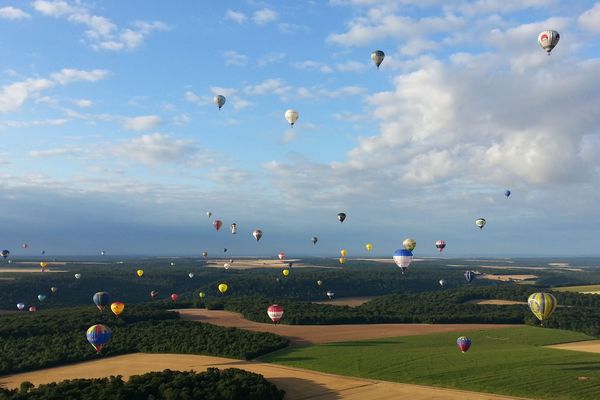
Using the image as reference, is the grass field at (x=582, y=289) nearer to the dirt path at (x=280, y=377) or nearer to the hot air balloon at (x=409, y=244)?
the hot air balloon at (x=409, y=244)

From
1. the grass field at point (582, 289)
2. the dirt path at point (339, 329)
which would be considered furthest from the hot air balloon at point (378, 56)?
the grass field at point (582, 289)

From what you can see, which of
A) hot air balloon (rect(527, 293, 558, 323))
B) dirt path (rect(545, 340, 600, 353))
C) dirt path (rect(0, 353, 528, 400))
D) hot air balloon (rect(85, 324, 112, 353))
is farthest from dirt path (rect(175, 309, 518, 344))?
hot air balloon (rect(85, 324, 112, 353))

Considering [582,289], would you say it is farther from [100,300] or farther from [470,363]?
[100,300]

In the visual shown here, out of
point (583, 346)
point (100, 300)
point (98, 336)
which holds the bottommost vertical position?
point (583, 346)

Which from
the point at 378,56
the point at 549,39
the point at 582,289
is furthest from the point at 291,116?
the point at 582,289

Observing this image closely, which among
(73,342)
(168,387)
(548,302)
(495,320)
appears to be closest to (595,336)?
(495,320)

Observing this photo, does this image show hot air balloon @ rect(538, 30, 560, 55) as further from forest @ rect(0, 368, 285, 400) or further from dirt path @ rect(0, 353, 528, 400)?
forest @ rect(0, 368, 285, 400)

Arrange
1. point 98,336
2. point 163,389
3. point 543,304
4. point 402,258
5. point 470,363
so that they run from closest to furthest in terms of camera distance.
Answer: point 163,389
point 470,363
point 98,336
point 543,304
point 402,258
